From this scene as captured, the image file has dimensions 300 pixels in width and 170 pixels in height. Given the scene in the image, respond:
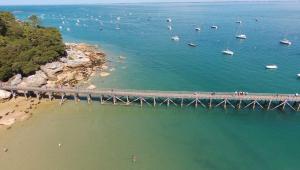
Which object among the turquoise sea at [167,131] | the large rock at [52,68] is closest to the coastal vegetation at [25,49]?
the large rock at [52,68]

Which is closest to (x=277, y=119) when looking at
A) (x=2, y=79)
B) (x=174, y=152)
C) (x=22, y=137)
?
(x=174, y=152)

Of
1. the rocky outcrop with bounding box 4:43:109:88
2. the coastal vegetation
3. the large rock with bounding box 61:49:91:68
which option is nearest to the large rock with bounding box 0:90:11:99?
the rocky outcrop with bounding box 4:43:109:88

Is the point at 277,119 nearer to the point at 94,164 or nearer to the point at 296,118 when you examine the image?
the point at 296,118

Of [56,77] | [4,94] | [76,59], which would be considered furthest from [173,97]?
[76,59]

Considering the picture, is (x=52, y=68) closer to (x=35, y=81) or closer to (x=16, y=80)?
(x=35, y=81)

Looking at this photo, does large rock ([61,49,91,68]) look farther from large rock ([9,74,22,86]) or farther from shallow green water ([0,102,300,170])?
shallow green water ([0,102,300,170])
